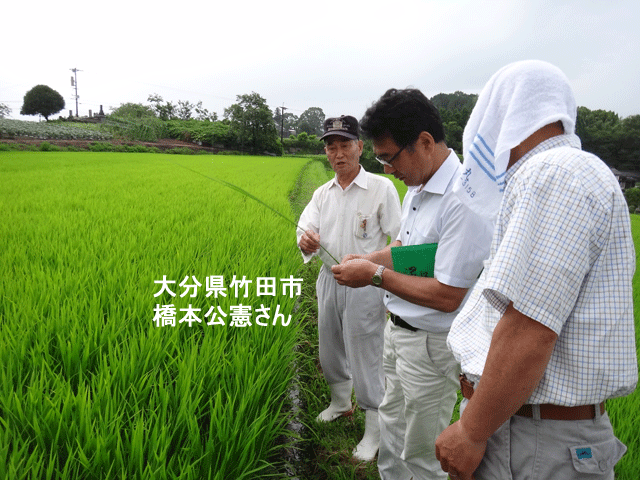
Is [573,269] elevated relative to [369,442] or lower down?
elevated

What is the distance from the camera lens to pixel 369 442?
1935 mm

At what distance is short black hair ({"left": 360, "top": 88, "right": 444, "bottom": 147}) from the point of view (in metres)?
1.30

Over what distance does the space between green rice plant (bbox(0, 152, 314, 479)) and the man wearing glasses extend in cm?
53

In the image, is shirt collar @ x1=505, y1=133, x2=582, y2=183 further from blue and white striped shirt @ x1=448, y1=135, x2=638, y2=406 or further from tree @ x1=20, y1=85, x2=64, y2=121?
tree @ x1=20, y1=85, x2=64, y2=121

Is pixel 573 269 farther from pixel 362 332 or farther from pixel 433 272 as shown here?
pixel 362 332

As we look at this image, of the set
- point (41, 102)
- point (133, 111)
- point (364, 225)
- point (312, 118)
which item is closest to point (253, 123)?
point (133, 111)

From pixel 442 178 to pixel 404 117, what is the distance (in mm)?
242

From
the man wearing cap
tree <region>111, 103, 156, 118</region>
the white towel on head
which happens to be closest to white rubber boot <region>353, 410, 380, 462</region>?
the man wearing cap

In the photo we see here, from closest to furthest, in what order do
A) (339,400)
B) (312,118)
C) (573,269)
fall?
(573,269), (339,400), (312,118)

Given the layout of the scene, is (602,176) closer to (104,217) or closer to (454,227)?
(454,227)

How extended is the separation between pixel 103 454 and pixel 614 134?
3616 centimetres

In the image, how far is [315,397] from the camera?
2.23m

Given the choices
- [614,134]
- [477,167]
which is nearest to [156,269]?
[477,167]

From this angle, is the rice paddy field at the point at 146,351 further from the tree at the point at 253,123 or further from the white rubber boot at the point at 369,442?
the tree at the point at 253,123
